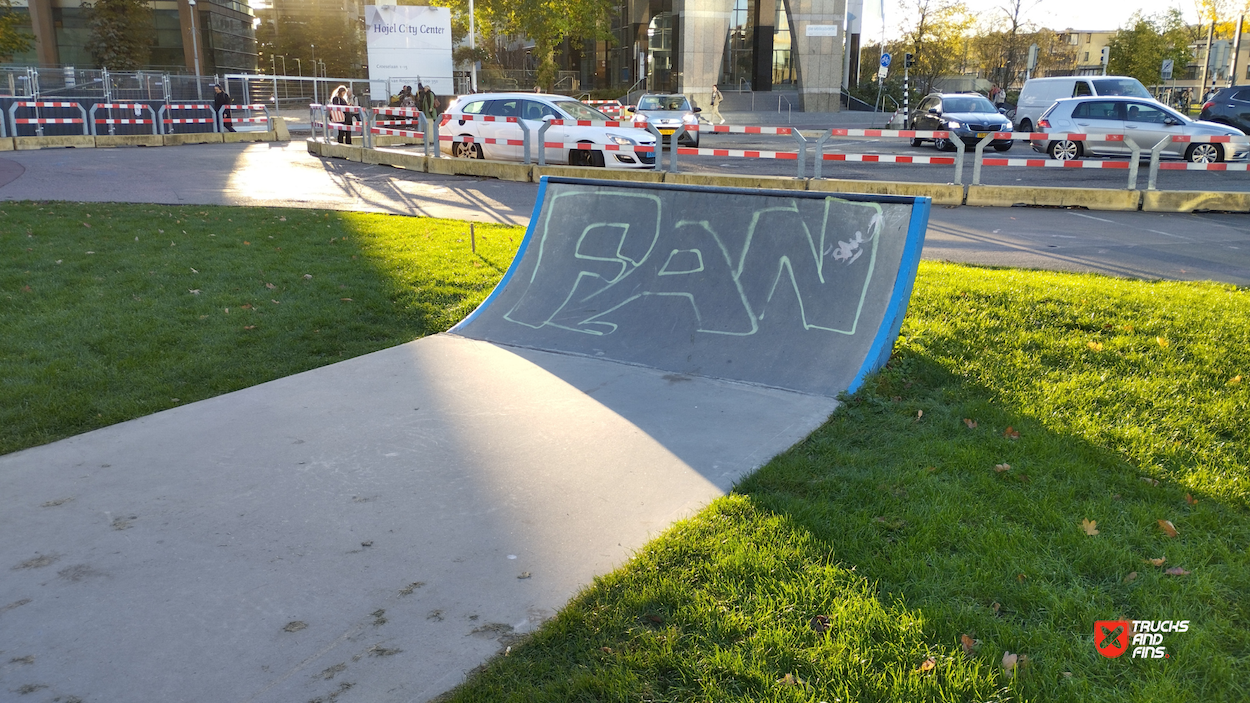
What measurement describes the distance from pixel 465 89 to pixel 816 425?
44.8 meters

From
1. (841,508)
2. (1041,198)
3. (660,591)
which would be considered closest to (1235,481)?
(841,508)

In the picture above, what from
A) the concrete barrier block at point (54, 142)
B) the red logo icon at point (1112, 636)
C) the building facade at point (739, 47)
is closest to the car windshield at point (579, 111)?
the concrete barrier block at point (54, 142)

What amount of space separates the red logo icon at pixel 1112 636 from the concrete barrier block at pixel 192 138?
30.3 m

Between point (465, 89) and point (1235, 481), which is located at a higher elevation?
point (465, 89)

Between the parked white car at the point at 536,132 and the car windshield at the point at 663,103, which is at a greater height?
the car windshield at the point at 663,103

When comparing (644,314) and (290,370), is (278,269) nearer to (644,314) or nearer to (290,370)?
(290,370)

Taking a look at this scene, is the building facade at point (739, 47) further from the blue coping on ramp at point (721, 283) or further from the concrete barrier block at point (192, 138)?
→ the blue coping on ramp at point (721, 283)

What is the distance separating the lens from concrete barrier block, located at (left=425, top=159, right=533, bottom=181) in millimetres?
17556

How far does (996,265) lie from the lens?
9406 millimetres

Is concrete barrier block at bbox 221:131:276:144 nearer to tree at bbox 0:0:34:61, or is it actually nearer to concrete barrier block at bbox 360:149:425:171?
concrete barrier block at bbox 360:149:425:171

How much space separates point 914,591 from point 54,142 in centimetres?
2986

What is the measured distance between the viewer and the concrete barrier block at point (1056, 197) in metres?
14.0

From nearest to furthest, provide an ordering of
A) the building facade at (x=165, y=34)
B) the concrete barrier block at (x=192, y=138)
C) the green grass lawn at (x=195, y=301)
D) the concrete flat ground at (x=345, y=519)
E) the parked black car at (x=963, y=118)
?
the concrete flat ground at (x=345, y=519)
the green grass lawn at (x=195, y=301)
the parked black car at (x=963, y=118)
the concrete barrier block at (x=192, y=138)
the building facade at (x=165, y=34)

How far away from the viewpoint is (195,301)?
761 centimetres
